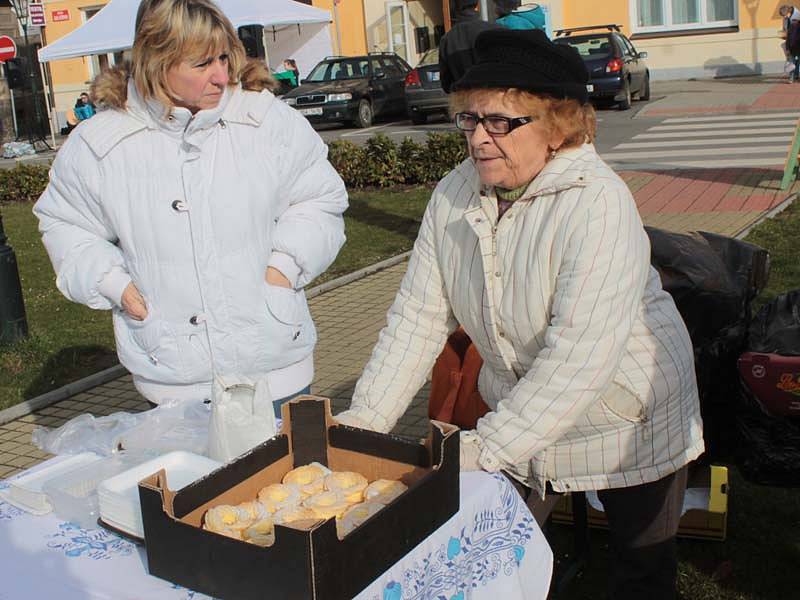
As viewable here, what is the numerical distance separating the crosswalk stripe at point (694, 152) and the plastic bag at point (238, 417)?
1303 centimetres

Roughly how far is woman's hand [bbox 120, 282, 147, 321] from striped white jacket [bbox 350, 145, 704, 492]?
0.80m

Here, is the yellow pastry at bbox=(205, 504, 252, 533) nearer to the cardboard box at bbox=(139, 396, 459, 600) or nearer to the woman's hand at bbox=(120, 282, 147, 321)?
the cardboard box at bbox=(139, 396, 459, 600)

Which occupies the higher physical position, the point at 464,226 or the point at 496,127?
the point at 496,127

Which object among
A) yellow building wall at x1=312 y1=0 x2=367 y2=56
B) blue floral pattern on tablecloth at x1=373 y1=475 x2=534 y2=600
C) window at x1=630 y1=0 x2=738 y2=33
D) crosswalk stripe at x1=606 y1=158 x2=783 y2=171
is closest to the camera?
blue floral pattern on tablecloth at x1=373 y1=475 x2=534 y2=600

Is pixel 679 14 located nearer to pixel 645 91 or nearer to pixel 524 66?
pixel 645 91

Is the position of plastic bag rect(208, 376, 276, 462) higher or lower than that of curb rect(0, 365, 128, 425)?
higher

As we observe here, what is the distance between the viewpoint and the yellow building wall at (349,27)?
3212cm

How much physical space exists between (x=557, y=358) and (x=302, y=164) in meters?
1.26

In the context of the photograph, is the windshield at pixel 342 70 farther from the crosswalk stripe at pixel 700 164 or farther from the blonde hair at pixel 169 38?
the blonde hair at pixel 169 38

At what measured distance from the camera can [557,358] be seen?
2412 mm

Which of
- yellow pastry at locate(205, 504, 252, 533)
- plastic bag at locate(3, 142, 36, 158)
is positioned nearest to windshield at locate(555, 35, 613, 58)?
plastic bag at locate(3, 142, 36, 158)

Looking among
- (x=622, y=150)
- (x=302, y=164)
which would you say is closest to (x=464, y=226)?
(x=302, y=164)

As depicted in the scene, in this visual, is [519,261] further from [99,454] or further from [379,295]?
[379,295]

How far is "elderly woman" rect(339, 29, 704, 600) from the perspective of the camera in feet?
7.93
